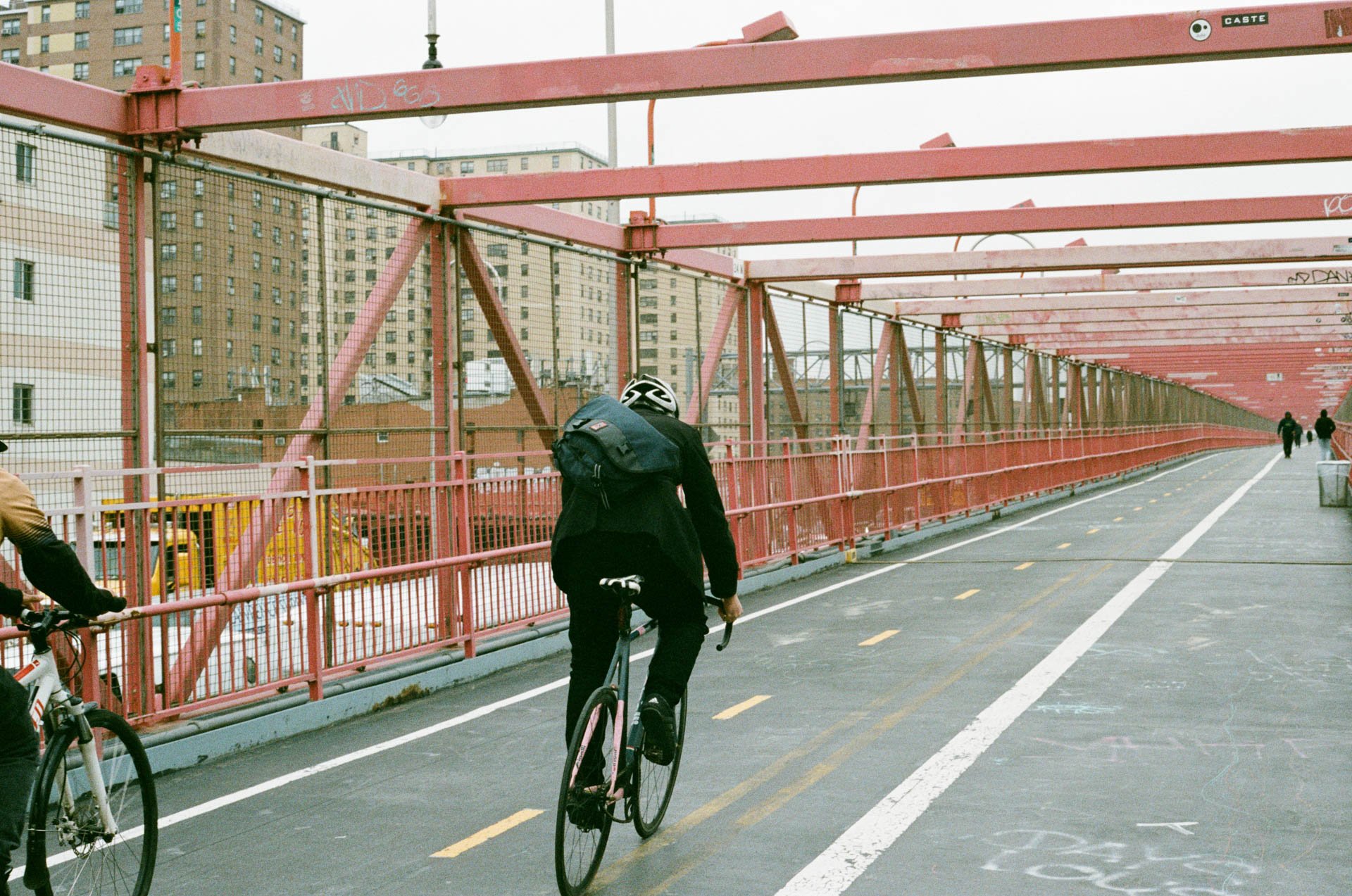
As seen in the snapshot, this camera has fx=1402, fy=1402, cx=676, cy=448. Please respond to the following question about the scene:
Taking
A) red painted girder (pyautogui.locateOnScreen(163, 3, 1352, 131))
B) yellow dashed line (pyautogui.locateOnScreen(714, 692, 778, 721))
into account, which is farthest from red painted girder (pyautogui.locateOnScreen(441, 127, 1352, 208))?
yellow dashed line (pyautogui.locateOnScreen(714, 692, 778, 721))

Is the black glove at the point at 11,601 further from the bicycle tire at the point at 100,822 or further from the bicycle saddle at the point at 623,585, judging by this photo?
the bicycle saddle at the point at 623,585

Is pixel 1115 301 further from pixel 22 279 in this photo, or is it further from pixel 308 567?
pixel 22 279

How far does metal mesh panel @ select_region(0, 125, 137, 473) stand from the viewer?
826 centimetres

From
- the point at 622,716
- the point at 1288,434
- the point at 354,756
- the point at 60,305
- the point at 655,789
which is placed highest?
the point at 60,305

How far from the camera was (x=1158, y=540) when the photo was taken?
19.9 metres

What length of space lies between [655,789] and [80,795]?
2193 mm

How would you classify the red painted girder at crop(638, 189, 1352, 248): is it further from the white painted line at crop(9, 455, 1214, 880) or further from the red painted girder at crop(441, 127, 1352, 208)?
the white painted line at crop(9, 455, 1214, 880)

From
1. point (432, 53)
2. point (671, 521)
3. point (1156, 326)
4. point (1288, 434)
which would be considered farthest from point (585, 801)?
point (1288, 434)

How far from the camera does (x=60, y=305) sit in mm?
8516

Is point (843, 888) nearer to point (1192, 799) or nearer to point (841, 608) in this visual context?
Answer: point (1192, 799)

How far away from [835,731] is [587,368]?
860 centimetres

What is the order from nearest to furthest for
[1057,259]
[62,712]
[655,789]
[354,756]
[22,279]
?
1. [62,712]
2. [655,789]
3. [354,756]
4. [22,279]
5. [1057,259]

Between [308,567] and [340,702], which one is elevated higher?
[308,567]

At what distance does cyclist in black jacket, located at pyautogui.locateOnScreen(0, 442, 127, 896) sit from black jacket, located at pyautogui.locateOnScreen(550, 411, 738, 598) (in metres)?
1.53
